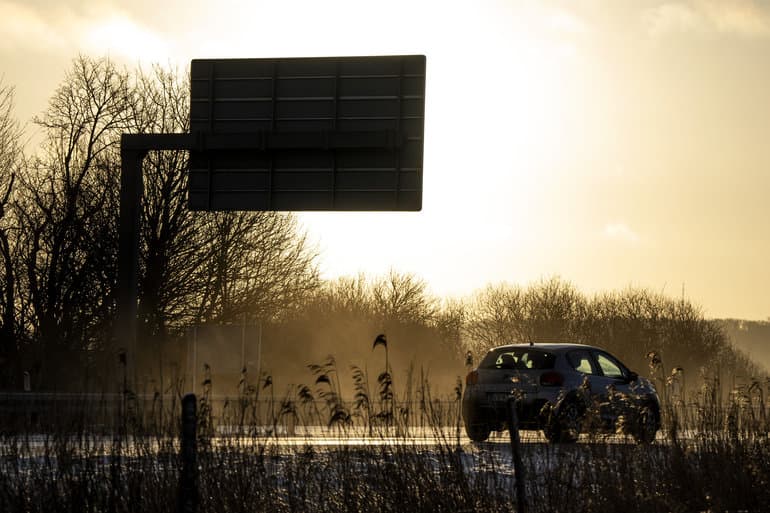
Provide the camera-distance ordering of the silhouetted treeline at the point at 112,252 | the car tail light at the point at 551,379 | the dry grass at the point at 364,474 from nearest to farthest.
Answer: the dry grass at the point at 364,474 → the car tail light at the point at 551,379 → the silhouetted treeline at the point at 112,252

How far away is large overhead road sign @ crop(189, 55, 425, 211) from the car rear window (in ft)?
19.3

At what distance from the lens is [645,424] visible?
532 inches

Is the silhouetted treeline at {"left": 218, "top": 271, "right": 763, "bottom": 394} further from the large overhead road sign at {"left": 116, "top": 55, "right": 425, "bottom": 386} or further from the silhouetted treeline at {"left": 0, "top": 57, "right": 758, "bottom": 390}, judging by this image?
the large overhead road sign at {"left": 116, "top": 55, "right": 425, "bottom": 386}

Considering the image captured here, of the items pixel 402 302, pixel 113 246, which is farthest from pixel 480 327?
pixel 113 246

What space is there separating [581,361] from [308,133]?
8.41 metres

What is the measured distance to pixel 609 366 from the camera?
2167 cm

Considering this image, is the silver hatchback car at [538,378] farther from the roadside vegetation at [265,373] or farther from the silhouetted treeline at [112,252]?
the silhouetted treeline at [112,252]

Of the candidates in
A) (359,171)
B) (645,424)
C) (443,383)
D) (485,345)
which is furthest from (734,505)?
(485,345)

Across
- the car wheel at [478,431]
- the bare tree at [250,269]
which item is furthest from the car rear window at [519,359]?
the bare tree at [250,269]

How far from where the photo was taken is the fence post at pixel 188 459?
941 centimetres

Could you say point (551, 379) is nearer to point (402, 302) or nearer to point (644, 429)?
point (644, 429)

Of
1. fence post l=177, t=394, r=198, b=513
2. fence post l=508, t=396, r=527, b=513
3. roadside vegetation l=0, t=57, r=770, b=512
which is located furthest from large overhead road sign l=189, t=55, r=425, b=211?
fence post l=177, t=394, r=198, b=513

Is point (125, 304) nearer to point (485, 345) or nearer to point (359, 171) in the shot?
point (359, 171)

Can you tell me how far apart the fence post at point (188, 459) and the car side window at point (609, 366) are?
41.7 feet
